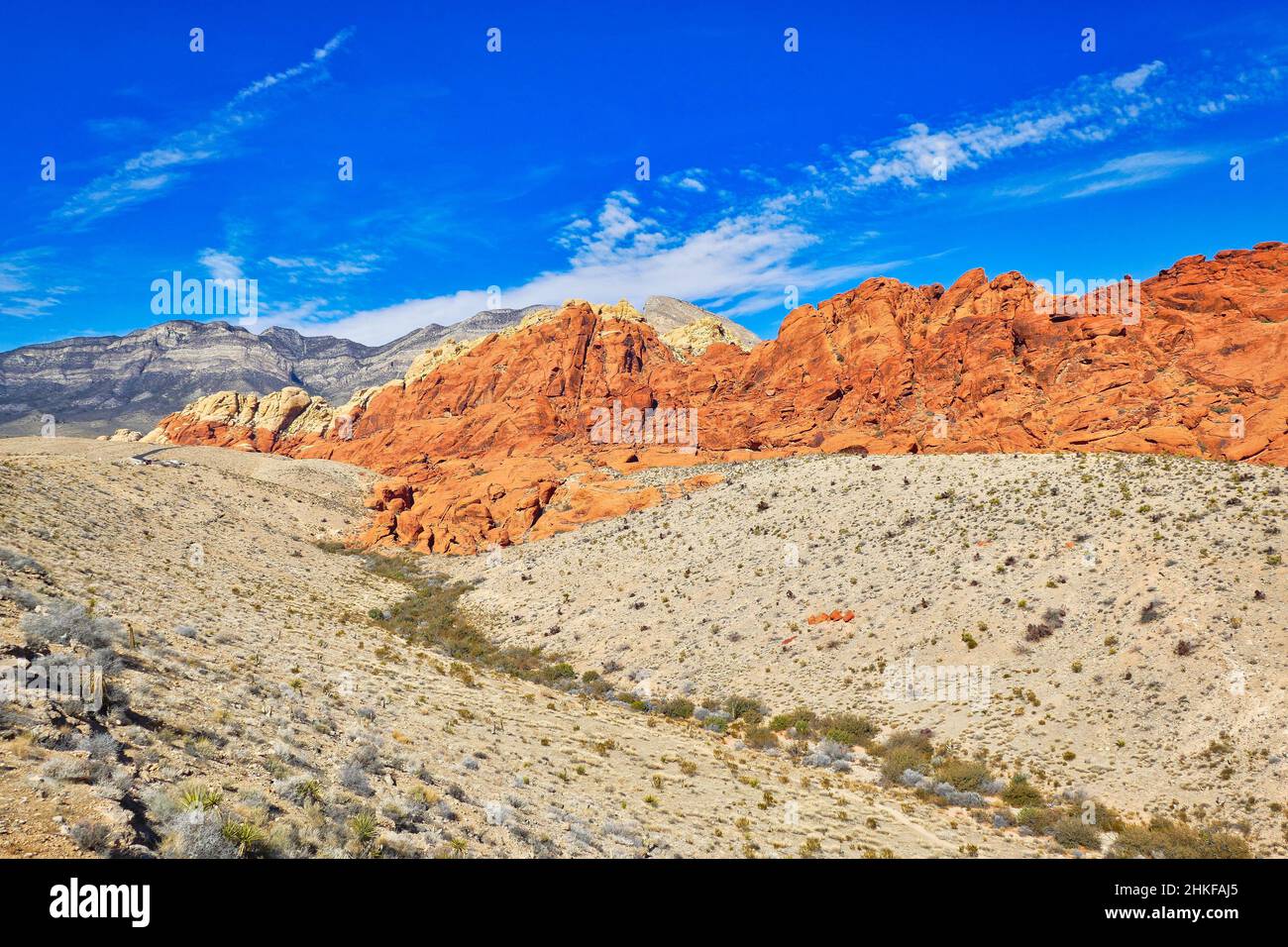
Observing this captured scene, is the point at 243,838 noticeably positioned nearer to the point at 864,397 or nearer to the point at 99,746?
the point at 99,746

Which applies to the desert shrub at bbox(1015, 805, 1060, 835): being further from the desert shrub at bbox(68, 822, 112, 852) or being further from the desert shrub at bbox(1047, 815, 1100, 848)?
the desert shrub at bbox(68, 822, 112, 852)

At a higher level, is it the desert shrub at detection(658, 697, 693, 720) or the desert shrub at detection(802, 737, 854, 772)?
the desert shrub at detection(658, 697, 693, 720)

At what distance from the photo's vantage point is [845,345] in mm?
76188

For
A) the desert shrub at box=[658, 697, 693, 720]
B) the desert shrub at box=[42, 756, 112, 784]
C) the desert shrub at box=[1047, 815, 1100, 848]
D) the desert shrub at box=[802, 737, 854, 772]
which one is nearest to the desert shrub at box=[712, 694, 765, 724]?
the desert shrub at box=[658, 697, 693, 720]

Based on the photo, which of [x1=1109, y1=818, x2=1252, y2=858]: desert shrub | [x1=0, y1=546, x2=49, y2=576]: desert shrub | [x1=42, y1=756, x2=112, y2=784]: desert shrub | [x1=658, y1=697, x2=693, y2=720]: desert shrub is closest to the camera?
[x1=42, y1=756, x2=112, y2=784]: desert shrub

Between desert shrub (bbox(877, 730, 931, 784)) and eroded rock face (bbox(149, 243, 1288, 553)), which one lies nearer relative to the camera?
desert shrub (bbox(877, 730, 931, 784))

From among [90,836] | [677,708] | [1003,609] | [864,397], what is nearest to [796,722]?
[677,708]

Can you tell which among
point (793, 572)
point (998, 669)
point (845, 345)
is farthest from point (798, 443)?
point (998, 669)

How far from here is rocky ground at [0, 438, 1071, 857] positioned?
26.9 feet

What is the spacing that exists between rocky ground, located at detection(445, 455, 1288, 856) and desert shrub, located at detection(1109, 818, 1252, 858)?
2.01 feet

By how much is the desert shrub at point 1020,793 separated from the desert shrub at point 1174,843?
7.40ft

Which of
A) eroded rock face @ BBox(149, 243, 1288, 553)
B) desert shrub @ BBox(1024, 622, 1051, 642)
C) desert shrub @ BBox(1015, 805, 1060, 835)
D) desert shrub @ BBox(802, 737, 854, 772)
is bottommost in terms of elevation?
desert shrub @ BBox(1015, 805, 1060, 835)

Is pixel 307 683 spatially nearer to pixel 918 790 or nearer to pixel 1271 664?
pixel 918 790
